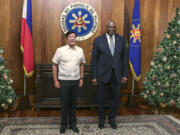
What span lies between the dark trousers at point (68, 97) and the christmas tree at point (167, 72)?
69.0 inches

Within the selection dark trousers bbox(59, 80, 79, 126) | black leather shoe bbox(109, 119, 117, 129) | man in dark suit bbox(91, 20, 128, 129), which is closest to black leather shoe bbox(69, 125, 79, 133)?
dark trousers bbox(59, 80, 79, 126)

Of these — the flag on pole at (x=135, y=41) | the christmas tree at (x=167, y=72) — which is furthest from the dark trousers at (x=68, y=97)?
the christmas tree at (x=167, y=72)

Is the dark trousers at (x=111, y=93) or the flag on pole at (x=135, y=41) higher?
the flag on pole at (x=135, y=41)

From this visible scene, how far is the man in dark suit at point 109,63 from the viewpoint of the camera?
265 cm

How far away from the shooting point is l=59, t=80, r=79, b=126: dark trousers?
2.47m

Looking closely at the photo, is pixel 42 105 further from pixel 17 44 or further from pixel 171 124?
pixel 171 124

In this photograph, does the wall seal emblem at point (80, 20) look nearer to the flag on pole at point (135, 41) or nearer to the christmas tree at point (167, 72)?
the flag on pole at point (135, 41)

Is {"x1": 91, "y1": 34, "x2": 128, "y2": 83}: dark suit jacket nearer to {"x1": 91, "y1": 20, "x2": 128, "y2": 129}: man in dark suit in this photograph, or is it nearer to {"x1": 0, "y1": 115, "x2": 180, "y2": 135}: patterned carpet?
{"x1": 91, "y1": 20, "x2": 128, "y2": 129}: man in dark suit

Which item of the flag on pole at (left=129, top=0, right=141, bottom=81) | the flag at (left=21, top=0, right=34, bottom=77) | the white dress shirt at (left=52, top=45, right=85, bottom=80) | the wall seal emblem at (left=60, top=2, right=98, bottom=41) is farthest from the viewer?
the wall seal emblem at (left=60, top=2, right=98, bottom=41)

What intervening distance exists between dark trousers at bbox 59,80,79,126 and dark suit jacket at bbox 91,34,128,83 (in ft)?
1.08

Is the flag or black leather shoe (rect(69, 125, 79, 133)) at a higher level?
the flag

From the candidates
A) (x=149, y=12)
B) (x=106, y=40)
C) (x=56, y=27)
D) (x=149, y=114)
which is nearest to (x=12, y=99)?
(x=56, y=27)

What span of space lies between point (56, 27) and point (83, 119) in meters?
1.81

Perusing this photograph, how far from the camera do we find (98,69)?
8.88ft
